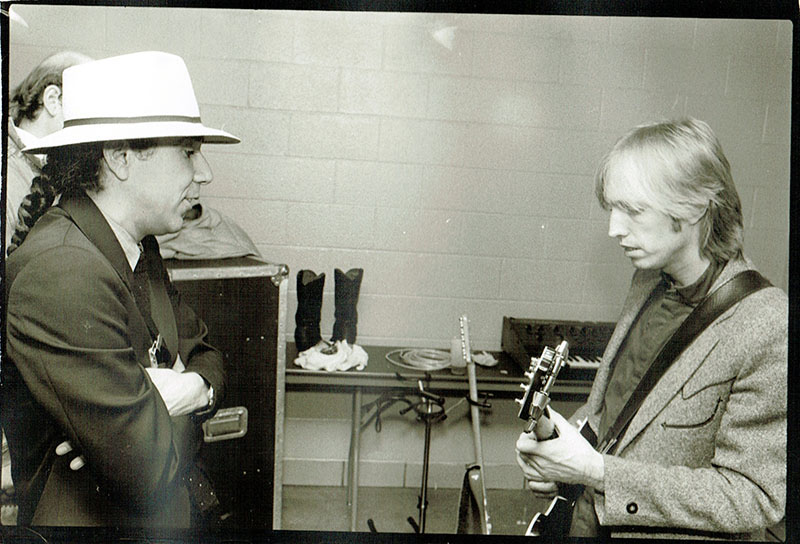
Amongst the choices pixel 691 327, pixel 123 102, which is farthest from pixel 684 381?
pixel 123 102

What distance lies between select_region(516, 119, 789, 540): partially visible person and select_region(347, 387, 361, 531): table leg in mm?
475

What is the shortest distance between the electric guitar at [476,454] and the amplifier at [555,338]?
0.12m

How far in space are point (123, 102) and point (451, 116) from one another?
88cm

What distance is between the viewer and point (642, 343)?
172 cm

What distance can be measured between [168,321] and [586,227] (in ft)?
3.92

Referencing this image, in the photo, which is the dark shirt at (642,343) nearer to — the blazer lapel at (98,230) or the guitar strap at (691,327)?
the guitar strap at (691,327)

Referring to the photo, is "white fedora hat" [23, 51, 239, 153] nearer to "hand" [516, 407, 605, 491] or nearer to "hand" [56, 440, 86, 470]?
"hand" [56, 440, 86, 470]

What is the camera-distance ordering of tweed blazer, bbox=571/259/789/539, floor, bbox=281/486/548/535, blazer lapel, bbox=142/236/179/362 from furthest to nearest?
1. floor, bbox=281/486/548/535
2. blazer lapel, bbox=142/236/179/362
3. tweed blazer, bbox=571/259/789/539

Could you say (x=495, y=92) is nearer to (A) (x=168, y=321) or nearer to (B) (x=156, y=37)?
(B) (x=156, y=37)

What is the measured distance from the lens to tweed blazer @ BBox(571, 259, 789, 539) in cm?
157

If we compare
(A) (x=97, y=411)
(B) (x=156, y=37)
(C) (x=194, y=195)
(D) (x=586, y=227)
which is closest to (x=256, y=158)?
(C) (x=194, y=195)

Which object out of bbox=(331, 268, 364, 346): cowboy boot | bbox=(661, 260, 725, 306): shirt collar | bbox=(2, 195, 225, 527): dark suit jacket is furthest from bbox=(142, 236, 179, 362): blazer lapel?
bbox=(661, 260, 725, 306): shirt collar

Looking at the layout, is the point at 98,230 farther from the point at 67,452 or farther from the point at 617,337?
the point at 617,337

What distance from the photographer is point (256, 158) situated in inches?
69.6
